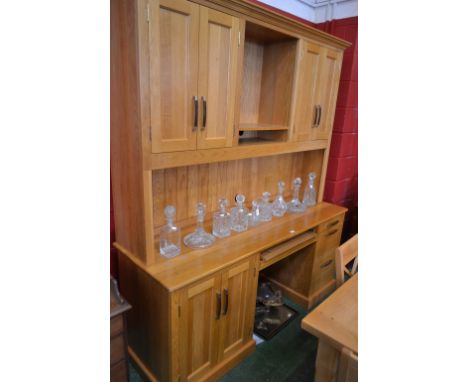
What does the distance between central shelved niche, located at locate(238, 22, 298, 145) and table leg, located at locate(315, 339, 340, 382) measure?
121 centimetres

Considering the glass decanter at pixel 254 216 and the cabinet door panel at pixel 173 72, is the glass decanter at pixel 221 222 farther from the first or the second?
the cabinet door panel at pixel 173 72

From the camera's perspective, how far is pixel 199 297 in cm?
153

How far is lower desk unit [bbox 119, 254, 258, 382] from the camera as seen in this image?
4.84ft

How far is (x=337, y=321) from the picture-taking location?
4.15 feet

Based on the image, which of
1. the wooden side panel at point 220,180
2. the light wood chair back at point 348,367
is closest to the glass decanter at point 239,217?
the wooden side panel at point 220,180

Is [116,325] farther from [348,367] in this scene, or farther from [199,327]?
[348,367]

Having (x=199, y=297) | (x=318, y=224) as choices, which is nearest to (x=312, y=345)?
(x=318, y=224)

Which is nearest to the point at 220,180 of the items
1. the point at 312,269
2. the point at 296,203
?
the point at 296,203

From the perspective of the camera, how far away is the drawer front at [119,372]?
4.79 feet

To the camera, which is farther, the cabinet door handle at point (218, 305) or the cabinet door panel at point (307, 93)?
the cabinet door panel at point (307, 93)

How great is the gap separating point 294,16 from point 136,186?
6.82ft

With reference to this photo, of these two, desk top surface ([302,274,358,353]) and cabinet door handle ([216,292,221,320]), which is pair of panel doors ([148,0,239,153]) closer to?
cabinet door handle ([216,292,221,320])
